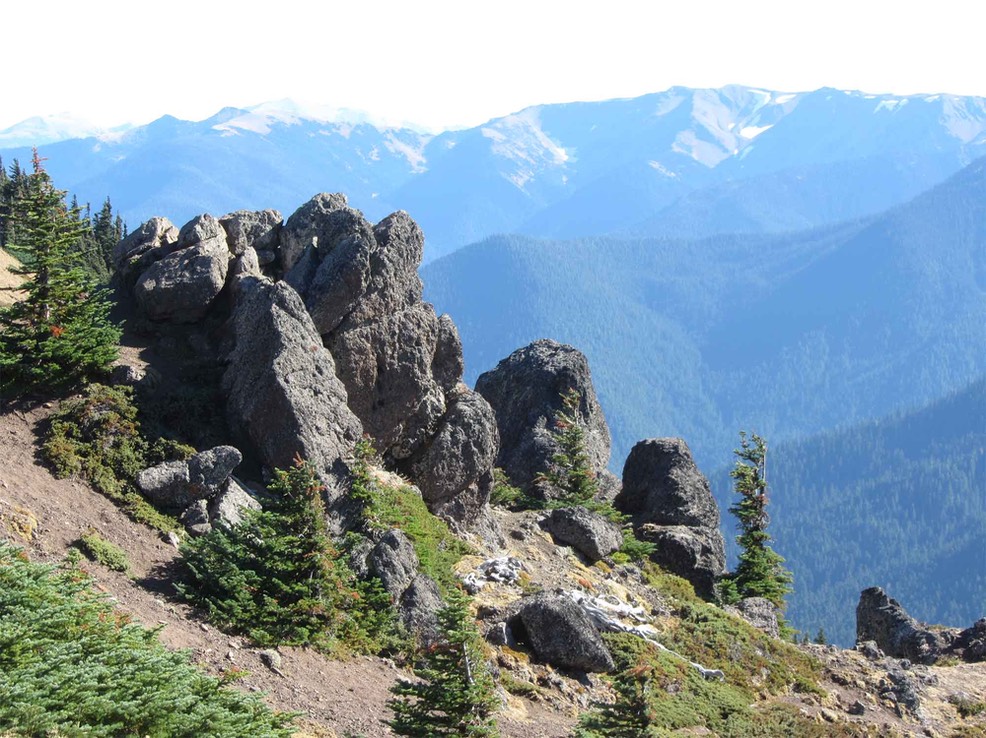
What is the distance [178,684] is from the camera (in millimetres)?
19219

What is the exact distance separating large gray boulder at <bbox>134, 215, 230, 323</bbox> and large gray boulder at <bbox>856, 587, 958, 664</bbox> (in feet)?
133

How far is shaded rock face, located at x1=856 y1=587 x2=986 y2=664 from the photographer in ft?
172

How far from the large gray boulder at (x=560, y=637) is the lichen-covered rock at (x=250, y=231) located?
765 inches

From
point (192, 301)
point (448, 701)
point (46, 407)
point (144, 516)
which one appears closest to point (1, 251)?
point (192, 301)

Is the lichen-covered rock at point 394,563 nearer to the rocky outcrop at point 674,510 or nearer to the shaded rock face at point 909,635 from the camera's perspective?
the rocky outcrop at point 674,510

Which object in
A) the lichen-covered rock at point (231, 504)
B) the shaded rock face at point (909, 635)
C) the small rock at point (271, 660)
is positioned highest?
the shaded rock face at point (909, 635)

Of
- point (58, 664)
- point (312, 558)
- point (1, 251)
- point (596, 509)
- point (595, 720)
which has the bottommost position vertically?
point (58, 664)

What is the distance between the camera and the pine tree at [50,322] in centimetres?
3048

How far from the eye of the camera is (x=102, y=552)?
2620 centimetres

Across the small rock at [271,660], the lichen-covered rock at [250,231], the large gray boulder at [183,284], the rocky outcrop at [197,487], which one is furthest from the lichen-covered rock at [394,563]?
the lichen-covered rock at [250,231]

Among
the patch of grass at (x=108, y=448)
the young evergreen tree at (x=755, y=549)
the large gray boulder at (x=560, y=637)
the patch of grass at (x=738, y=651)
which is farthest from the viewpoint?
the young evergreen tree at (x=755, y=549)

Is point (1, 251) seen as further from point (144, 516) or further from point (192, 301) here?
point (144, 516)

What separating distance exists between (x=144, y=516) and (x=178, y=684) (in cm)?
1021

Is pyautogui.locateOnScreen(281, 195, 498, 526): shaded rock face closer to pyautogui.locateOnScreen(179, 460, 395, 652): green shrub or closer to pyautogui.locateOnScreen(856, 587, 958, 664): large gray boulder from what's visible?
pyautogui.locateOnScreen(179, 460, 395, 652): green shrub
